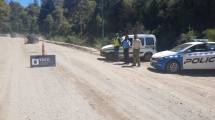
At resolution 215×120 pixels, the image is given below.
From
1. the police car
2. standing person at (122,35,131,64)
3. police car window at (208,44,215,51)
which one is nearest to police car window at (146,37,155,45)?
standing person at (122,35,131,64)

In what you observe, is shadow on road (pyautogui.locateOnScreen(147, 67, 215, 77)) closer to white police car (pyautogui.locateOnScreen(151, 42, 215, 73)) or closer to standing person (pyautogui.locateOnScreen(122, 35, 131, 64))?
white police car (pyautogui.locateOnScreen(151, 42, 215, 73))

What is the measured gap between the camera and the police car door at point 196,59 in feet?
77.0

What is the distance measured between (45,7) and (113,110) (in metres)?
137

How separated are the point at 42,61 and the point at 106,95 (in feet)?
40.3

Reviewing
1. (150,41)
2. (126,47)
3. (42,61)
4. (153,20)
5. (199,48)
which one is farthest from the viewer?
(153,20)

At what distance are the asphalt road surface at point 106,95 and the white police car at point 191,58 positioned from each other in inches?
20.7

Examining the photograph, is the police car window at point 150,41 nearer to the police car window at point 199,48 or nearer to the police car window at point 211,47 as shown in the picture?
the police car window at point 199,48

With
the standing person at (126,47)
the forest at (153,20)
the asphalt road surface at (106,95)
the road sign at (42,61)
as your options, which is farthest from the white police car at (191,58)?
the forest at (153,20)

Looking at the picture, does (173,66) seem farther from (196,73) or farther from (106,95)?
(106,95)

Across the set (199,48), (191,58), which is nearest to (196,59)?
(191,58)

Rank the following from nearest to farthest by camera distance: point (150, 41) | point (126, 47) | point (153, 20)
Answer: point (126, 47), point (150, 41), point (153, 20)

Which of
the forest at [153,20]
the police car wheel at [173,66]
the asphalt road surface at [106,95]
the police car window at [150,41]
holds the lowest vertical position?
the asphalt road surface at [106,95]

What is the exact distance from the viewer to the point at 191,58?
2350cm

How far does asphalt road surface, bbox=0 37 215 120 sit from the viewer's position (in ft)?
39.7
